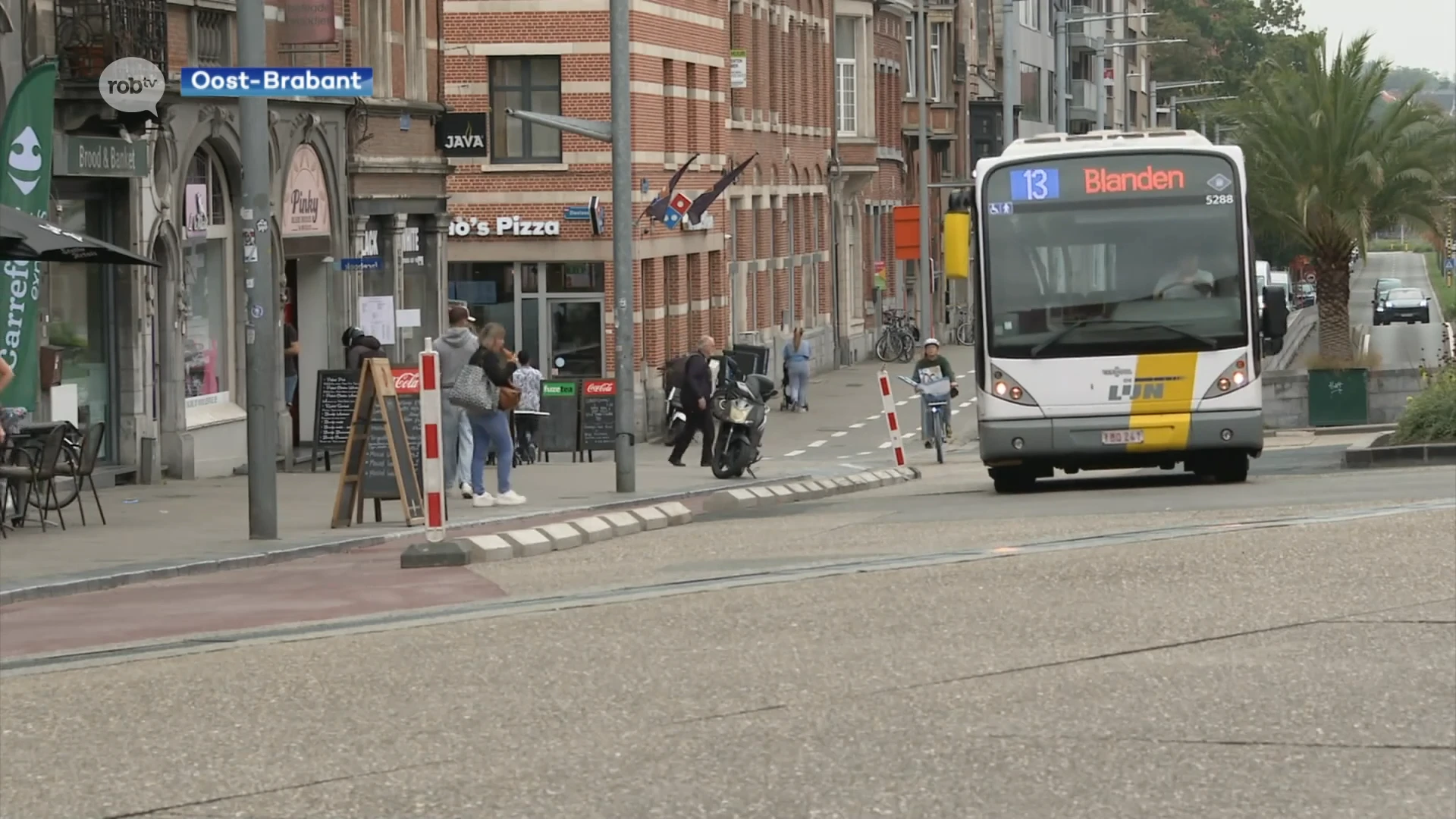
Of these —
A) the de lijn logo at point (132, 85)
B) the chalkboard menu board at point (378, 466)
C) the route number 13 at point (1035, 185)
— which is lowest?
the chalkboard menu board at point (378, 466)

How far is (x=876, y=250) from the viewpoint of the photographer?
7381 cm

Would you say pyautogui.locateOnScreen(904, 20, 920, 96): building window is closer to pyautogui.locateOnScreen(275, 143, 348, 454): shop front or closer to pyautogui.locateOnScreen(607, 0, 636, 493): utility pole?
pyautogui.locateOnScreen(275, 143, 348, 454): shop front

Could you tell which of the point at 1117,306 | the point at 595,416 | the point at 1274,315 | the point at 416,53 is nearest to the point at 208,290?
the point at 416,53

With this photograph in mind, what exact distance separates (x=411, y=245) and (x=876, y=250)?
40.4m

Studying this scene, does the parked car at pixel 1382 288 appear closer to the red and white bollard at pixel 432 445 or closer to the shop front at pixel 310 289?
the shop front at pixel 310 289

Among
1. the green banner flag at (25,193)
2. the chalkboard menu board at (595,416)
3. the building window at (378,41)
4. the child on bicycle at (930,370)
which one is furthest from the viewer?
the chalkboard menu board at (595,416)

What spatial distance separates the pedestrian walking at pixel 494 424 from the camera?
72.6 feet

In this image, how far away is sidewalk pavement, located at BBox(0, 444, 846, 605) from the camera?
16.2 m

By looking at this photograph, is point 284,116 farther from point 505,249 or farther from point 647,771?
point 647,771

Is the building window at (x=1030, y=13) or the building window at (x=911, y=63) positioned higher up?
the building window at (x=1030, y=13)

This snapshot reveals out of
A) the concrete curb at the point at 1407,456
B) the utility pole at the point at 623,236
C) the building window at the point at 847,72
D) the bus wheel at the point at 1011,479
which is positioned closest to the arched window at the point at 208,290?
the utility pole at the point at 623,236

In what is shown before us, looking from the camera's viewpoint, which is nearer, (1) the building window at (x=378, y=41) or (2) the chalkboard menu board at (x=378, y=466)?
(2) the chalkboard menu board at (x=378, y=466)

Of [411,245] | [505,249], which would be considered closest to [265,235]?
[411,245]

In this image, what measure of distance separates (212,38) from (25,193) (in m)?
5.82
